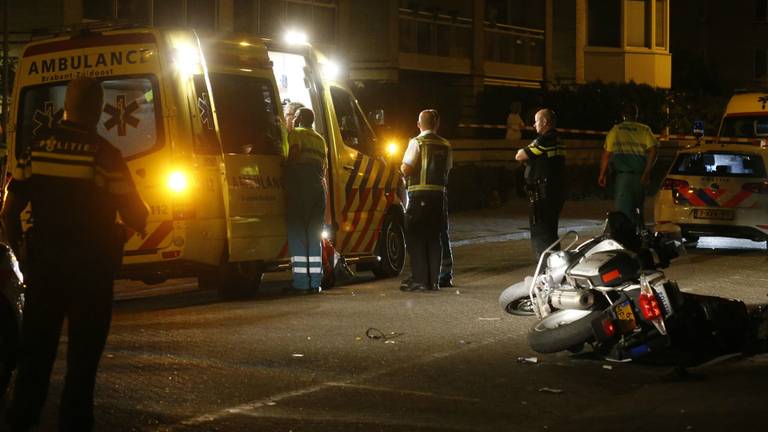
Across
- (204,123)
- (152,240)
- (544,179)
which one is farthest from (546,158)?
(152,240)

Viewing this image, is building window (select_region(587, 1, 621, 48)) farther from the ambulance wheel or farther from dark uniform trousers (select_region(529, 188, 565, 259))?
dark uniform trousers (select_region(529, 188, 565, 259))

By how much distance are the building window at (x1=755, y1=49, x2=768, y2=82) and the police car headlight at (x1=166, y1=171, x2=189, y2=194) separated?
205ft

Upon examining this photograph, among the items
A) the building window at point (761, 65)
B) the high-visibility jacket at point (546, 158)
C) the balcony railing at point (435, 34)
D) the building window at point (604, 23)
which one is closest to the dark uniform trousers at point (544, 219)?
the high-visibility jacket at point (546, 158)

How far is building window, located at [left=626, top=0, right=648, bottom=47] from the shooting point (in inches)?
1871

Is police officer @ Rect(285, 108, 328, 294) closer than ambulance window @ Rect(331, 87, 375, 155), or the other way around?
police officer @ Rect(285, 108, 328, 294)

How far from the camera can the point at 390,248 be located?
15336 mm

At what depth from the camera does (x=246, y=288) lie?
44.0 feet

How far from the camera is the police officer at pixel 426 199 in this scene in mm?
13656

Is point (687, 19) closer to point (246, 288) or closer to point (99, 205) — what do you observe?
point (246, 288)

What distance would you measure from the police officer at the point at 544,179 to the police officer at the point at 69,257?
25.0ft

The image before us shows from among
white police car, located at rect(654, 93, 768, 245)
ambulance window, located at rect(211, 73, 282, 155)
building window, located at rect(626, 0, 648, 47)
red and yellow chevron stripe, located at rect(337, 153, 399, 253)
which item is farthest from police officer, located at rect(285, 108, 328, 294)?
building window, located at rect(626, 0, 648, 47)

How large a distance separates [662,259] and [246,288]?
5007 millimetres

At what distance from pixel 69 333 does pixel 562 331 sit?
377 cm

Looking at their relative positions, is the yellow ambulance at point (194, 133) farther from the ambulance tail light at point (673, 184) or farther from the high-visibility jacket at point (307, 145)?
the ambulance tail light at point (673, 184)
